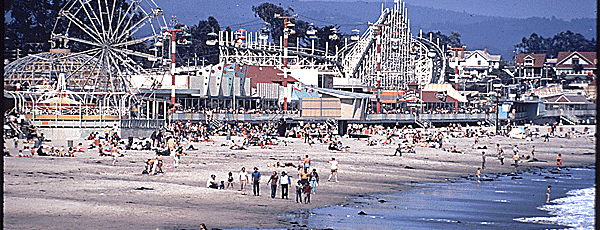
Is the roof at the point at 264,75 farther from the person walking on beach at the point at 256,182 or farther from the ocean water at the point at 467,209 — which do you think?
the person walking on beach at the point at 256,182

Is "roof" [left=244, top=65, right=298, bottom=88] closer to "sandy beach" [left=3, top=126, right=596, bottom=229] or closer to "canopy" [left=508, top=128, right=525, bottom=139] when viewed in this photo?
"canopy" [left=508, top=128, right=525, bottom=139]

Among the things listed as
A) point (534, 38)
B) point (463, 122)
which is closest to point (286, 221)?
point (463, 122)

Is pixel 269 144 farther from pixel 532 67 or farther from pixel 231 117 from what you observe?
pixel 532 67

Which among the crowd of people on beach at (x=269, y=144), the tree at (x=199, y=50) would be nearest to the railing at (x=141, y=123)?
the crowd of people on beach at (x=269, y=144)

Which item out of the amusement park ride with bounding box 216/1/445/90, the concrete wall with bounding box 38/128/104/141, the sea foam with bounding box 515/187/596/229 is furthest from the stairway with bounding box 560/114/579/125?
the concrete wall with bounding box 38/128/104/141

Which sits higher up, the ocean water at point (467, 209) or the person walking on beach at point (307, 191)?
the person walking on beach at point (307, 191)

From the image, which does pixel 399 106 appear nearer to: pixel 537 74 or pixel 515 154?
pixel 537 74
